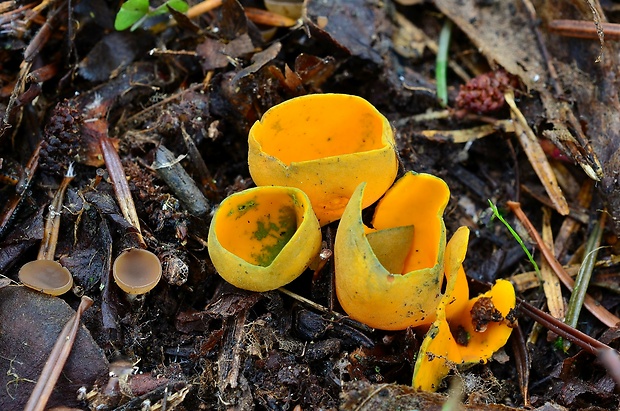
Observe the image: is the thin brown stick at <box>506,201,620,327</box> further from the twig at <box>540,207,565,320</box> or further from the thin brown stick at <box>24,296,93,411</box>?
the thin brown stick at <box>24,296,93,411</box>

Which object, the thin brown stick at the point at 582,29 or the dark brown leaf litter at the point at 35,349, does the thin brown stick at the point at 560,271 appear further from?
the dark brown leaf litter at the point at 35,349

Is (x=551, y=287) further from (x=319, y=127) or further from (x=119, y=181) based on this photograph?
(x=119, y=181)

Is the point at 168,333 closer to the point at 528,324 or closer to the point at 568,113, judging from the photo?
the point at 528,324

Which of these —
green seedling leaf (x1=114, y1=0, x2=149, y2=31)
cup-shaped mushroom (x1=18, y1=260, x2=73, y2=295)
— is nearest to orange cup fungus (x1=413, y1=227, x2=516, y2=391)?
cup-shaped mushroom (x1=18, y1=260, x2=73, y2=295)

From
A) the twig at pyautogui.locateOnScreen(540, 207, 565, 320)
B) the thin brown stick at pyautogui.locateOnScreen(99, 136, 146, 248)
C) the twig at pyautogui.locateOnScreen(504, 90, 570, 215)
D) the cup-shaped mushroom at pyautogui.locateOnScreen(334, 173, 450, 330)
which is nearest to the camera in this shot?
the cup-shaped mushroom at pyautogui.locateOnScreen(334, 173, 450, 330)

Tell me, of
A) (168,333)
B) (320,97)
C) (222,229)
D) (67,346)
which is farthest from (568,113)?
(67,346)

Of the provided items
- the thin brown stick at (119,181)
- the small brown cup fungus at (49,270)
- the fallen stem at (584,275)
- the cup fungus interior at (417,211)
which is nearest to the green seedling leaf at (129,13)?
the thin brown stick at (119,181)
